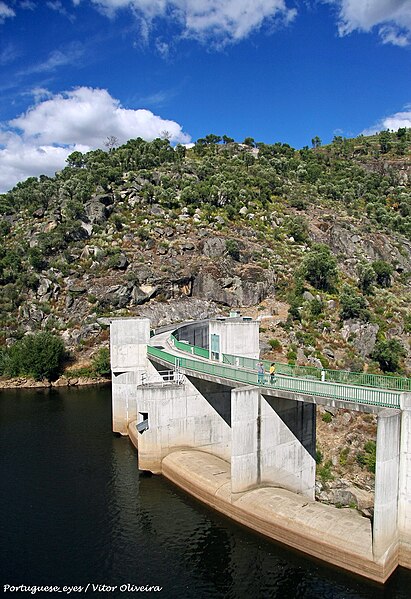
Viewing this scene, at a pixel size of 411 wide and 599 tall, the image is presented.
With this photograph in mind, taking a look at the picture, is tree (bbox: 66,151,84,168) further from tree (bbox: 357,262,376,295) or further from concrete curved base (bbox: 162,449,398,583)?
concrete curved base (bbox: 162,449,398,583)

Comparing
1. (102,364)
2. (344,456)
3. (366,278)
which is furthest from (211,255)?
(344,456)

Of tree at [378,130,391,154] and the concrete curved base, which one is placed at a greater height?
tree at [378,130,391,154]

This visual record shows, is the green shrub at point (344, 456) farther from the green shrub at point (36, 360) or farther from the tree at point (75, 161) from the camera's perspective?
the tree at point (75, 161)

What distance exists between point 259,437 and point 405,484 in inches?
289

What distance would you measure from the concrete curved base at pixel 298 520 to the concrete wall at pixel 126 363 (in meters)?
11.0

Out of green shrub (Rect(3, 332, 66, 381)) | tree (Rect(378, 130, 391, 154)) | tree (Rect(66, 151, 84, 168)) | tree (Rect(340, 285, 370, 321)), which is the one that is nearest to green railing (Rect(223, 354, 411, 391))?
green shrub (Rect(3, 332, 66, 381))

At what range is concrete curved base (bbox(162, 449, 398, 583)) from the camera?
59.2ft

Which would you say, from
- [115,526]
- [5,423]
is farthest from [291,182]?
[115,526]

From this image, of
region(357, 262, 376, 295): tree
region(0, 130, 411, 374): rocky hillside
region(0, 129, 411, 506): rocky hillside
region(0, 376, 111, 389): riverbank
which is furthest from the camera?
region(357, 262, 376, 295): tree

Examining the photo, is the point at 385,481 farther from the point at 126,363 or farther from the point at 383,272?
the point at 383,272

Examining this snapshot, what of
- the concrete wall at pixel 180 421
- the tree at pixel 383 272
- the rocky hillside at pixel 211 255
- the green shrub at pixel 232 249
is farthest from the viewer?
the green shrub at pixel 232 249

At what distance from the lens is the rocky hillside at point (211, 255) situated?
6050 cm

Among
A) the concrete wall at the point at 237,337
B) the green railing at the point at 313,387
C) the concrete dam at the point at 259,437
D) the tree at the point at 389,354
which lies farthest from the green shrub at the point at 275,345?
the green railing at the point at 313,387

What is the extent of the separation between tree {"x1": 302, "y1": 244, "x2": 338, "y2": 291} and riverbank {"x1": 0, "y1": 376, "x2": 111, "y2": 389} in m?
34.7
